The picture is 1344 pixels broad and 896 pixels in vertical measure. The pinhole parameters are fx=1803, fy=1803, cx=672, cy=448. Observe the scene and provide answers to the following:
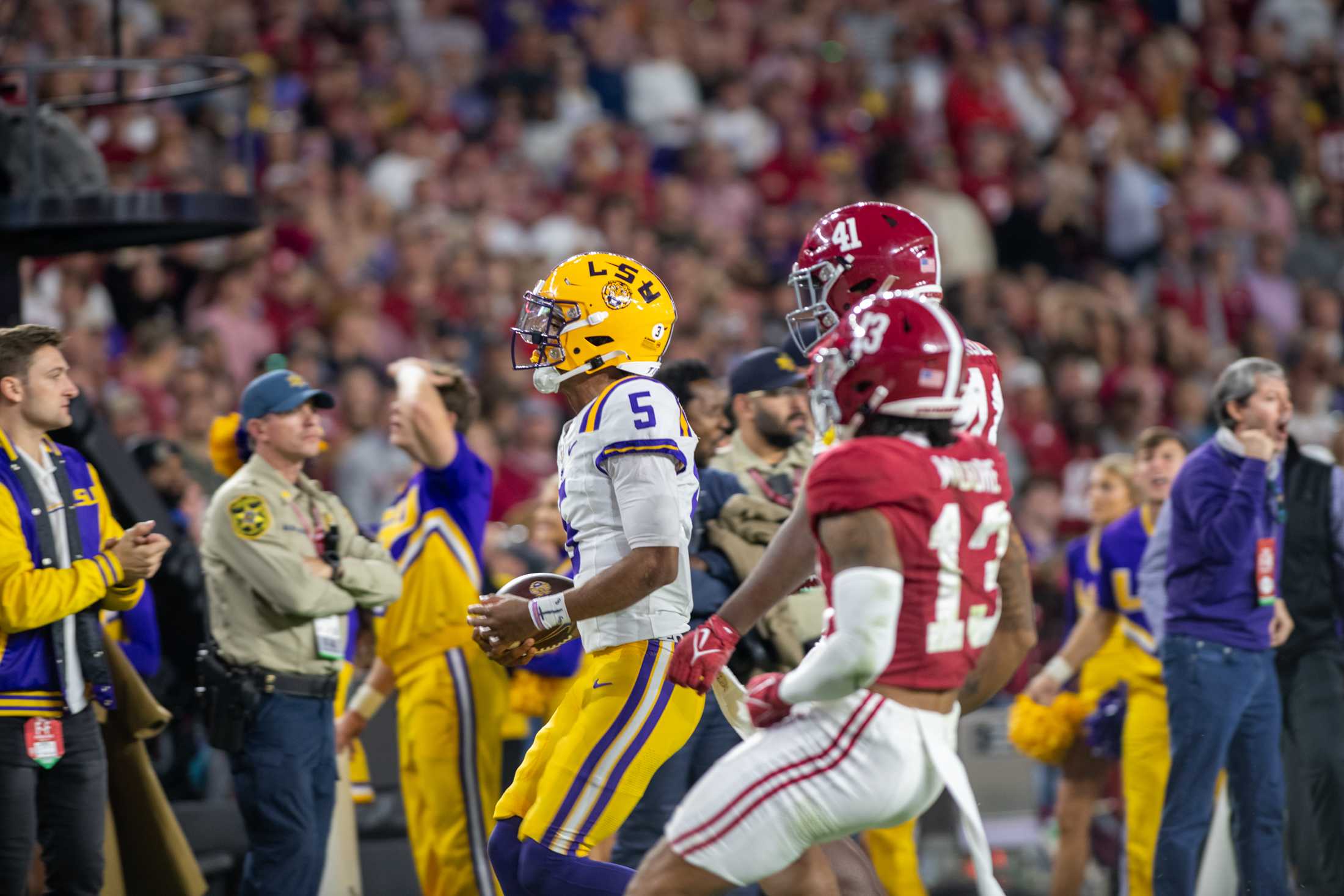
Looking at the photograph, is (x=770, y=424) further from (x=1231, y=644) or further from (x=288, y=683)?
(x=288, y=683)

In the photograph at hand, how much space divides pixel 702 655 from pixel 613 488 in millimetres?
653

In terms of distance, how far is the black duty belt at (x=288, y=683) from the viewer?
638cm

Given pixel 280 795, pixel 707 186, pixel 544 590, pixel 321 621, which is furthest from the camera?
pixel 707 186

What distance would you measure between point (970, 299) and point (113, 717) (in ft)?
28.9

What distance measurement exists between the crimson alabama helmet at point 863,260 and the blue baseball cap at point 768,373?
6.10 feet

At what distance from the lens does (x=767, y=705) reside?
4.47 meters

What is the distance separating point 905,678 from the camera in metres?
4.32

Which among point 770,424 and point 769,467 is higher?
point 770,424

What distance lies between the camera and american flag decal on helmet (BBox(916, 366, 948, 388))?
14.4 feet

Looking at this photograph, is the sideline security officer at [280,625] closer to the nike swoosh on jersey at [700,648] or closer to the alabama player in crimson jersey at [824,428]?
the alabama player in crimson jersey at [824,428]

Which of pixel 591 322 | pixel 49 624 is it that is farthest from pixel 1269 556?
pixel 49 624

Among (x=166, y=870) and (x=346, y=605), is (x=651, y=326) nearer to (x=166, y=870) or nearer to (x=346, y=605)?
(x=346, y=605)

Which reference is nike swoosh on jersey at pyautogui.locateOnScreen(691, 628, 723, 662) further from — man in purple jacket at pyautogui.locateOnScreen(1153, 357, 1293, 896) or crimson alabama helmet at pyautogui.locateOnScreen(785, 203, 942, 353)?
man in purple jacket at pyautogui.locateOnScreen(1153, 357, 1293, 896)

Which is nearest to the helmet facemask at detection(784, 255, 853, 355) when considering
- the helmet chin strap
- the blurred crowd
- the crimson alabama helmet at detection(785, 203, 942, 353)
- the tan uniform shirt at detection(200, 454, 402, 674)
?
the crimson alabama helmet at detection(785, 203, 942, 353)
